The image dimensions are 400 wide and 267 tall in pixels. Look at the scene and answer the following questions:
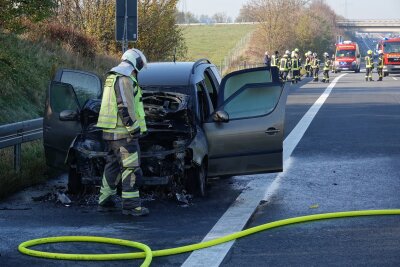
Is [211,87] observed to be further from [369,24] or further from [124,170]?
[369,24]

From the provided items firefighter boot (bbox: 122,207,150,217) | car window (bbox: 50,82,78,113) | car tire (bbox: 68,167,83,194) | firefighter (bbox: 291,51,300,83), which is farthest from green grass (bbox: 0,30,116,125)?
firefighter (bbox: 291,51,300,83)

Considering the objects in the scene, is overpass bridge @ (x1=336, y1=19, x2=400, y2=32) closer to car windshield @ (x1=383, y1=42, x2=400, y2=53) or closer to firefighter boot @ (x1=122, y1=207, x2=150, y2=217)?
car windshield @ (x1=383, y1=42, x2=400, y2=53)

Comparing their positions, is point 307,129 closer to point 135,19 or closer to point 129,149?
point 135,19

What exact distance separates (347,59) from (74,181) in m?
55.6

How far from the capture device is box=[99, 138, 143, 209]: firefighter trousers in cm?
789

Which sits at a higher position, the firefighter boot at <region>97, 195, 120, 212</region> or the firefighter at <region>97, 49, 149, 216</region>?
the firefighter at <region>97, 49, 149, 216</region>

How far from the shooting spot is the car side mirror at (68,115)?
29.8 feet

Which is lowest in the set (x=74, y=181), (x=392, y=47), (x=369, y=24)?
(x=74, y=181)

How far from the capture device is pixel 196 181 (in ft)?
28.7

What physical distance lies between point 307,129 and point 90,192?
847cm

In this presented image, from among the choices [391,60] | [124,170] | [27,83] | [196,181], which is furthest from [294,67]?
[124,170]

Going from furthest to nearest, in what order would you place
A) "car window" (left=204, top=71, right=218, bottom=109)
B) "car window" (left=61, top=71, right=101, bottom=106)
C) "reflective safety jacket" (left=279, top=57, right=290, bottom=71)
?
"reflective safety jacket" (left=279, top=57, right=290, bottom=71), "car window" (left=204, top=71, right=218, bottom=109), "car window" (left=61, top=71, right=101, bottom=106)

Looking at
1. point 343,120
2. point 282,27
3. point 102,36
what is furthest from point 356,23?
point 343,120

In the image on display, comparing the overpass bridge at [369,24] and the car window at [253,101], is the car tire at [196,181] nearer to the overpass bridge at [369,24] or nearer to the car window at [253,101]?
the car window at [253,101]
